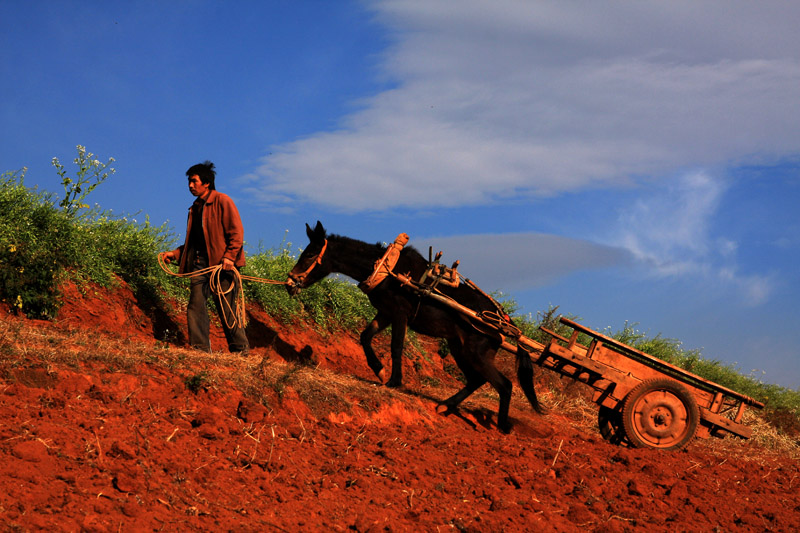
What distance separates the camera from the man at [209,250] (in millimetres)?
8094

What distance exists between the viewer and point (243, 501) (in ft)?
15.5

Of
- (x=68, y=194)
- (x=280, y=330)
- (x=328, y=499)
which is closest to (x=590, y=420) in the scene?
(x=280, y=330)

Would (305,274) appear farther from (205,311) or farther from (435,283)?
(435,283)

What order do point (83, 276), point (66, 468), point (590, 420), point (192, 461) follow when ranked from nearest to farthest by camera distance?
1. point (66, 468)
2. point (192, 461)
3. point (83, 276)
4. point (590, 420)

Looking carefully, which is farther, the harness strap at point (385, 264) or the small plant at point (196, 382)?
the harness strap at point (385, 264)

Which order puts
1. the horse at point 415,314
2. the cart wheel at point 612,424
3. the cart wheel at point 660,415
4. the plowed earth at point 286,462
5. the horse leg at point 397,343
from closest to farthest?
the plowed earth at point 286,462
the cart wheel at point 660,415
the cart wheel at point 612,424
the horse at point 415,314
the horse leg at point 397,343

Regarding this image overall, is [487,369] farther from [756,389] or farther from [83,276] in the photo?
[756,389]

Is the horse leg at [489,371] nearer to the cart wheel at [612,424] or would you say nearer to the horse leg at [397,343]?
the horse leg at [397,343]

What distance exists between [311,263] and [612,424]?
431 centimetres

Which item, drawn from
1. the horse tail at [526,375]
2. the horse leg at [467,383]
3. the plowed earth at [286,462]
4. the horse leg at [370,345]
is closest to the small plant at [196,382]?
the plowed earth at [286,462]

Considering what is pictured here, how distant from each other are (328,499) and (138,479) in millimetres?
1348

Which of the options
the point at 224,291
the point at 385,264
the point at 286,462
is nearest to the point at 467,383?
the point at 385,264

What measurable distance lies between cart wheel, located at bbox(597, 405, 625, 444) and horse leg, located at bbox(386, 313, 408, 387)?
2498mm

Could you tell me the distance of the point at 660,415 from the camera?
7.75m
